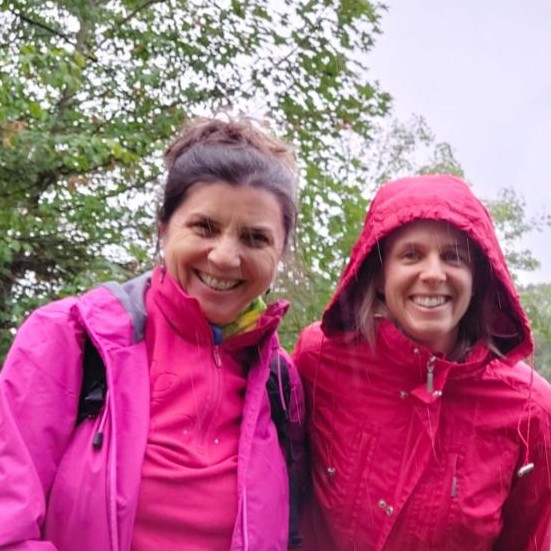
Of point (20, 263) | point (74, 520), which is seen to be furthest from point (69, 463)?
point (20, 263)

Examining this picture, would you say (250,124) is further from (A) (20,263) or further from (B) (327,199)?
(A) (20,263)

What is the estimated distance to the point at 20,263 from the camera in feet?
17.7

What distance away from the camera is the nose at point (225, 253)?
1711mm

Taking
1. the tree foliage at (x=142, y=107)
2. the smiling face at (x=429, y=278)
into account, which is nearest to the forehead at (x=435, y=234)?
the smiling face at (x=429, y=278)

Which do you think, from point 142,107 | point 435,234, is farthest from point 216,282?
point 142,107

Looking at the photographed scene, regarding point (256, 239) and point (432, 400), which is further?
point (432, 400)

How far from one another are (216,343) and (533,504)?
1.02m

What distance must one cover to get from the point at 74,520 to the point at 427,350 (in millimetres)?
1009

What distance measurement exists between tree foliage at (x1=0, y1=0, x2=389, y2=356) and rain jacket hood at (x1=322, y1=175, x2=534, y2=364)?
2616mm

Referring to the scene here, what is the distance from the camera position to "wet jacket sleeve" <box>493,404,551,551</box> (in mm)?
2000

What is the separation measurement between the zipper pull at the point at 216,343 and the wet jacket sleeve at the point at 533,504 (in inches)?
35.2

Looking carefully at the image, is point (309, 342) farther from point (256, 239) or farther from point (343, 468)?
point (256, 239)

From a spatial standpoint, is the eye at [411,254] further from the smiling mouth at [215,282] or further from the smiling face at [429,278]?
the smiling mouth at [215,282]

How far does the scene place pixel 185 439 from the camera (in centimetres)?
163
